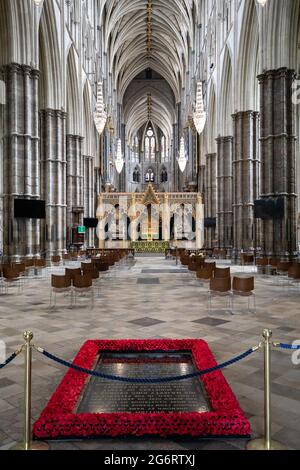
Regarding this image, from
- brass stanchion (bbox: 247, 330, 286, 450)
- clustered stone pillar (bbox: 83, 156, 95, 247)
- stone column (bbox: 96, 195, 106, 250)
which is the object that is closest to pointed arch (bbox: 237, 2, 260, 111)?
clustered stone pillar (bbox: 83, 156, 95, 247)

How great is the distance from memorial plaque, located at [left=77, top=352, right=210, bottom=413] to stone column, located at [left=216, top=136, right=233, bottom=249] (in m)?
24.6

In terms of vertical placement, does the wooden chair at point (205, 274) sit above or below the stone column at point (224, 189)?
below

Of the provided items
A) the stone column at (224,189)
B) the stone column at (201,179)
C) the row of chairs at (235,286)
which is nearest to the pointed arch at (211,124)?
the stone column at (201,179)

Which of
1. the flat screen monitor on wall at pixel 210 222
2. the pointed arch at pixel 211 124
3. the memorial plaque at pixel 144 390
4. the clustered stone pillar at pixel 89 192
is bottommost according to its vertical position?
the memorial plaque at pixel 144 390

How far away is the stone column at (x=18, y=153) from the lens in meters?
16.8

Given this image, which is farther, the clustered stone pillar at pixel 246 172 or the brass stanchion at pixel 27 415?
the clustered stone pillar at pixel 246 172

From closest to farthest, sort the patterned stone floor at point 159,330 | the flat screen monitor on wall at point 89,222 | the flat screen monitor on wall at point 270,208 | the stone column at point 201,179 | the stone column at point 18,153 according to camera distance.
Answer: the patterned stone floor at point 159,330, the stone column at point 18,153, the flat screen monitor on wall at point 270,208, the flat screen monitor on wall at point 89,222, the stone column at point 201,179

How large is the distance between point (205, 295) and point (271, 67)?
11924mm

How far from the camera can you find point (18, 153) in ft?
56.0

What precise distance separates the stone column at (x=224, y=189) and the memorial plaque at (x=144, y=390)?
2460 centimetres

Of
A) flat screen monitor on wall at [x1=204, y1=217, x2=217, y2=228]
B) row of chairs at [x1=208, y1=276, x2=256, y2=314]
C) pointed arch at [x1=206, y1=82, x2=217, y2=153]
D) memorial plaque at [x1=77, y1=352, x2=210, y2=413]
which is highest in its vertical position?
pointed arch at [x1=206, y1=82, x2=217, y2=153]

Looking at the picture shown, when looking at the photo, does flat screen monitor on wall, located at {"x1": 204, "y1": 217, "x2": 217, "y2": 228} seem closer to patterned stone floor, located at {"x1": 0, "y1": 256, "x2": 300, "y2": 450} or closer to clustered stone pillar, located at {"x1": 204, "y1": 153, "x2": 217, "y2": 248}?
clustered stone pillar, located at {"x1": 204, "y1": 153, "x2": 217, "y2": 248}

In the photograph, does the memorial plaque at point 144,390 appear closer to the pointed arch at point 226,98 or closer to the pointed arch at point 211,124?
the pointed arch at point 226,98

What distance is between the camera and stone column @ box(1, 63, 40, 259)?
1680 cm
